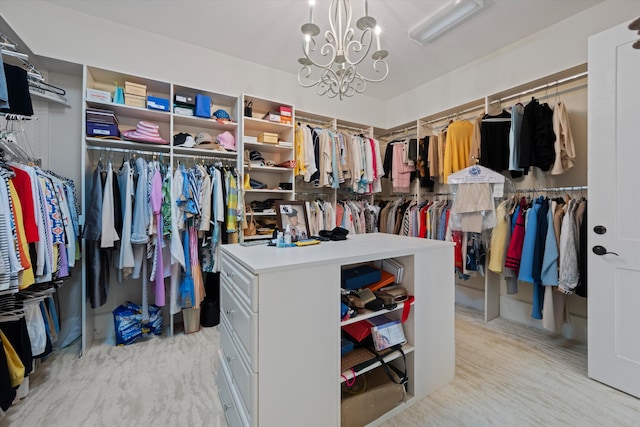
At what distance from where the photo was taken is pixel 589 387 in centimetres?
169

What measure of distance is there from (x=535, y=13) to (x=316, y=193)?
279 cm

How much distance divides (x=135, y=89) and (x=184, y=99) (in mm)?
399

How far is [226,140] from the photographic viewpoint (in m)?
2.85

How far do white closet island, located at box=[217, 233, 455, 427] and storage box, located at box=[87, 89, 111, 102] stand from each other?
6.26ft

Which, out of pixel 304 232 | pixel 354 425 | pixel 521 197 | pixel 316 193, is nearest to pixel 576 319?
pixel 521 197

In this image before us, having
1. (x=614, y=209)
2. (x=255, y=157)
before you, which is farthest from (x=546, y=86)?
(x=255, y=157)

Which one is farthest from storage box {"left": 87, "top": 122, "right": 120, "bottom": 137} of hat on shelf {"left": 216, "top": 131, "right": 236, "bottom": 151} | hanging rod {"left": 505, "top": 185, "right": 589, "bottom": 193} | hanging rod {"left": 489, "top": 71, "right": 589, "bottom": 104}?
hanging rod {"left": 505, "top": 185, "right": 589, "bottom": 193}

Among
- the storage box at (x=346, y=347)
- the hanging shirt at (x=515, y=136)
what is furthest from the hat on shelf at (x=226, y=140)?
the hanging shirt at (x=515, y=136)

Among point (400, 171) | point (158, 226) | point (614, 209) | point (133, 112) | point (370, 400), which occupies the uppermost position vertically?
point (133, 112)

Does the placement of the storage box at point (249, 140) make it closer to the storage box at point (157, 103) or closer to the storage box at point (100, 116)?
the storage box at point (157, 103)

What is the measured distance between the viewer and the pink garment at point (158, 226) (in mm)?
2303

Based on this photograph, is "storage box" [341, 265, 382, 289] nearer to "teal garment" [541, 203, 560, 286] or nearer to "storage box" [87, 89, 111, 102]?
"teal garment" [541, 203, 560, 286]

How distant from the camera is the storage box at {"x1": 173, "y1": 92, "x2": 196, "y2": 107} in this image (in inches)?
101

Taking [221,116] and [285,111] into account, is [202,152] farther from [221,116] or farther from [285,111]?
[285,111]
